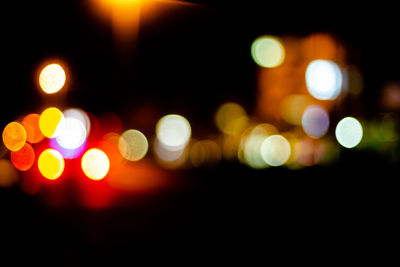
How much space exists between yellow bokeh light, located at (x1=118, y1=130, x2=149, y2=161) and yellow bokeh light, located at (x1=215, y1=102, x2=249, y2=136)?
18.9 ft

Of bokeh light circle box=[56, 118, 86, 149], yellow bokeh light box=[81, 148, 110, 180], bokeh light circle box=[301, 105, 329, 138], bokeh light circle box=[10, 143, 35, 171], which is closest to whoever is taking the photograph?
bokeh light circle box=[10, 143, 35, 171]

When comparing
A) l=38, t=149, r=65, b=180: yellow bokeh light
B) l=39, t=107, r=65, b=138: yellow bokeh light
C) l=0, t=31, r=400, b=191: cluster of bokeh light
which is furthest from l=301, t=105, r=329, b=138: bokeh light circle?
l=38, t=149, r=65, b=180: yellow bokeh light

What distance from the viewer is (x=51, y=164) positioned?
38.5 ft

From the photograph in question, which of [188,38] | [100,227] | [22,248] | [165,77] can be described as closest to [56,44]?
[100,227]

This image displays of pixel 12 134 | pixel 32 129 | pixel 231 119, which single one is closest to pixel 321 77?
pixel 12 134

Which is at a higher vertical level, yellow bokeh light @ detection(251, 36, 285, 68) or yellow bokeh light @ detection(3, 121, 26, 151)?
yellow bokeh light @ detection(251, 36, 285, 68)

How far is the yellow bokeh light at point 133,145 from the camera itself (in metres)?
26.5

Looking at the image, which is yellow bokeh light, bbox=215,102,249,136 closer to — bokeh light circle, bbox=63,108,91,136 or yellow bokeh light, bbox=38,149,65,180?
bokeh light circle, bbox=63,108,91,136

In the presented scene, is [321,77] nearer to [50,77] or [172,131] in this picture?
[50,77]

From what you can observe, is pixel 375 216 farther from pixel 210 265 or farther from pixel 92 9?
pixel 92 9

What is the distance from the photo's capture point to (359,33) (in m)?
8.90

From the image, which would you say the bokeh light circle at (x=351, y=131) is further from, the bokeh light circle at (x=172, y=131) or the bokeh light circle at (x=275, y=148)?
the bokeh light circle at (x=172, y=131)

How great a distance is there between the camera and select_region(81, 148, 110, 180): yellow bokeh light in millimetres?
12222

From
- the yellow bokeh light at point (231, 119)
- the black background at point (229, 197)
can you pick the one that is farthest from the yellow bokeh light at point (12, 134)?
the yellow bokeh light at point (231, 119)
